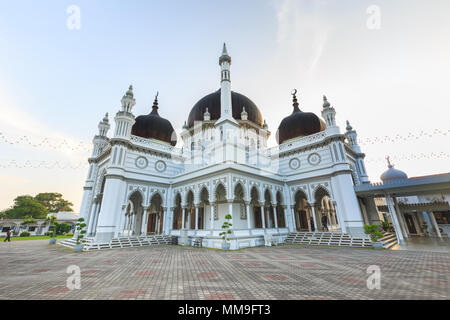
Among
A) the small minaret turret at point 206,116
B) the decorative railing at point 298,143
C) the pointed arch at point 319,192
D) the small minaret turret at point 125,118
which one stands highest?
the small minaret turret at point 206,116

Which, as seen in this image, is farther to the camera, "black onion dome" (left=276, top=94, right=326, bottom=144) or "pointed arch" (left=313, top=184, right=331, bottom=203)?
"black onion dome" (left=276, top=94, right=326, bottom=144)

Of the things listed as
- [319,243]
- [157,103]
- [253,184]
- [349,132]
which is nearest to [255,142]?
[253,184]

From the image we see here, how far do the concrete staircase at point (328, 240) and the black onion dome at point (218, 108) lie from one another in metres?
15.8

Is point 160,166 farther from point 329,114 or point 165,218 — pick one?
point 329,114

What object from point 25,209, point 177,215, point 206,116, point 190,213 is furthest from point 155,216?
point 25,209

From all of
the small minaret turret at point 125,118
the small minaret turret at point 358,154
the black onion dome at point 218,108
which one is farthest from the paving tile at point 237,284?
the black onion dome at point 218,108

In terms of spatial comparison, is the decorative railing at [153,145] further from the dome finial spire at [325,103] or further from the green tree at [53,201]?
the green tree at [53,201]

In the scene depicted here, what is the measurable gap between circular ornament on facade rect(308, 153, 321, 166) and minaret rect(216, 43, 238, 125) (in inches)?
342

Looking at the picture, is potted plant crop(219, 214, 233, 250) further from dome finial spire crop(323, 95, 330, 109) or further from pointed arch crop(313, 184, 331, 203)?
dome finial spire crop(323, 95, 330, 109)

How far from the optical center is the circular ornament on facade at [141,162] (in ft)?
67.5

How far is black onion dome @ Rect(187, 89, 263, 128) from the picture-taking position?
27047 mm

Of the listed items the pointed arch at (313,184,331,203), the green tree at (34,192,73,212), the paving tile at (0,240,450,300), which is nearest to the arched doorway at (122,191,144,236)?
the paving tile at (0,240,450,300)

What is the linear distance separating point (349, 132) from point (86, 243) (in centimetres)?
3149

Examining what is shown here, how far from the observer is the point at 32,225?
136 ft
